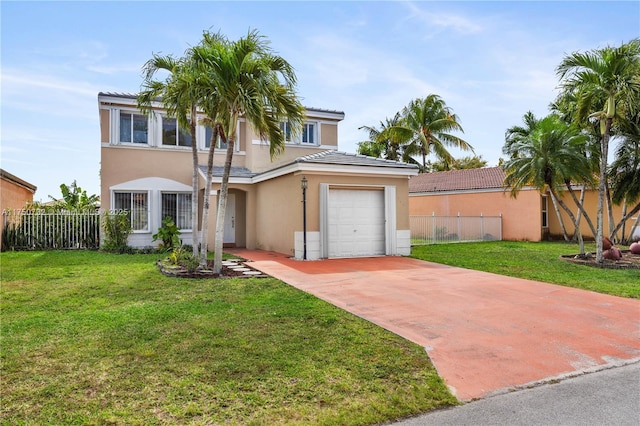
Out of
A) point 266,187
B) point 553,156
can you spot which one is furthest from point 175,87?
point 553,156

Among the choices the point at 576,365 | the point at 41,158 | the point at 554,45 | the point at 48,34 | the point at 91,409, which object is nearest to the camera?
the point at 91,409

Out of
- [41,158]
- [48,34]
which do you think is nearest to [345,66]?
[48,34]

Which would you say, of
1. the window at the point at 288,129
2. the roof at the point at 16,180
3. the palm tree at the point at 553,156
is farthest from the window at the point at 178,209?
the palm tree at the point at 553,156

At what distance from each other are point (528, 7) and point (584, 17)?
4.43 feet

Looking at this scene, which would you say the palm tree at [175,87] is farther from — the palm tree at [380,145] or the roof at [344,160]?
the palm tree at [380,145]

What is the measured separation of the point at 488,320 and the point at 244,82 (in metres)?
7.16

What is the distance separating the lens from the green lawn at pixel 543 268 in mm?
9711

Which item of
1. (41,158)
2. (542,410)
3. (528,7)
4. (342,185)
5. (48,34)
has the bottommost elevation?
(542,410)

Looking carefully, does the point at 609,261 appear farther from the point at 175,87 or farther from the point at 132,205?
the point at 132,205

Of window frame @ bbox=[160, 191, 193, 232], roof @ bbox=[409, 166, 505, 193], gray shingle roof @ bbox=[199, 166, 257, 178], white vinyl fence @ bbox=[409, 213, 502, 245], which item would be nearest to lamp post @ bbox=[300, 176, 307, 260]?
gray shingle roof @ bbox=[199, 166, 257, 178]

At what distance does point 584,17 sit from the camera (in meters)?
10.7

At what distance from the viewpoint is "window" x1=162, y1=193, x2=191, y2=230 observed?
58.4 feet

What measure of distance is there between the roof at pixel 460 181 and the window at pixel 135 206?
56.4 ft

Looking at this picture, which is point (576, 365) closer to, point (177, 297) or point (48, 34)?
point (177, 297)
